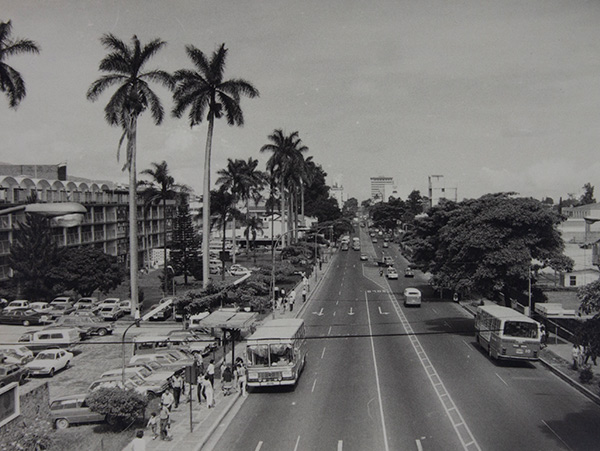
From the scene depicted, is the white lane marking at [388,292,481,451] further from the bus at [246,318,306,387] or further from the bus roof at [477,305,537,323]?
the bus at [246,318,306,387]

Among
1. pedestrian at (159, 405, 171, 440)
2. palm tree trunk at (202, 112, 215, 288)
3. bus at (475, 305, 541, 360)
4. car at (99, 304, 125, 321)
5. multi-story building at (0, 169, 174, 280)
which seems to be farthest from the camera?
multi-story building at (0, 169, 174, 280)

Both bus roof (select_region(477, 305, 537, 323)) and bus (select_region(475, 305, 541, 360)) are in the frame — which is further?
bus roof (select_region(477, 305, 537, 323))

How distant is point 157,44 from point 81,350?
78.5 ft

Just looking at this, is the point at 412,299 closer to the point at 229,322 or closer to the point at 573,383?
the point at 573,383

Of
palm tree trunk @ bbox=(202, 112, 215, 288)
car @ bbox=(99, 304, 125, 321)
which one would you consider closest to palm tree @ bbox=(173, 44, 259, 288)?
palm tree trunk @ bbox=(202, 112, 215, 288)

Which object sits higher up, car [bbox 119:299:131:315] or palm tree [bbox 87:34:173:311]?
palm tree [bbox 87:34:173:311]

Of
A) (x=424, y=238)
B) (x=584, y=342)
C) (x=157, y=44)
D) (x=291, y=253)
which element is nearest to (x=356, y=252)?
(x=291, y=253)

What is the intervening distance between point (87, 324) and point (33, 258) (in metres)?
17.5

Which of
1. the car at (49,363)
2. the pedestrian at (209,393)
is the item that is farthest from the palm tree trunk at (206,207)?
the pedestrian at (209,393)

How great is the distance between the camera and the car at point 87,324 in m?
43.3

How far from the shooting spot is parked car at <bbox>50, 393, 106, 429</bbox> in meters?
23.1

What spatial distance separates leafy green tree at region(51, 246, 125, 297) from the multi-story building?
670 centimetres

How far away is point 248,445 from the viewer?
20.2 metres

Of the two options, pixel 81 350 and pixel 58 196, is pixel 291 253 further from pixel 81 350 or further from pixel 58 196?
pixel 81 350
